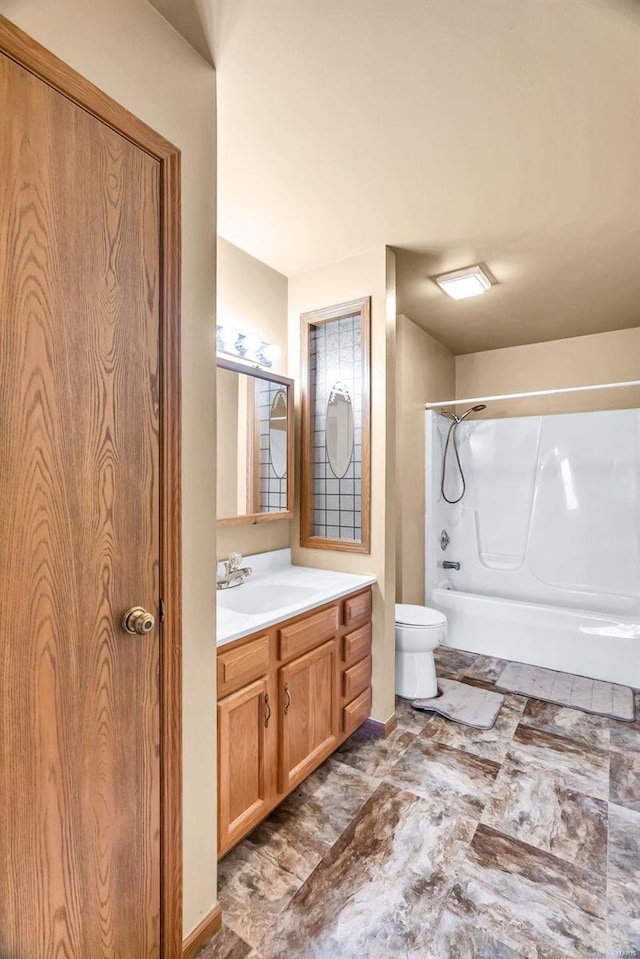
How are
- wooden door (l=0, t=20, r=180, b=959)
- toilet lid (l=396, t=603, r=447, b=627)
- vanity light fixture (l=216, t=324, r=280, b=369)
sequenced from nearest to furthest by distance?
wooden door (l=0, t=20, r=180, b=959), vanity light fixture (l=216, t=324, r=280, b=369), toilet lid (l=396, t=603, r=447, b=627)

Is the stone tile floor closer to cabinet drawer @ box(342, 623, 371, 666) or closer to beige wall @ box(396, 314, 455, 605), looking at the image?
cabinet drawer @ box(342, 623, 371, 666)

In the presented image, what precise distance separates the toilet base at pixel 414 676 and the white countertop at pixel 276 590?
74 cm

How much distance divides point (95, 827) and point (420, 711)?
1964 millimetres

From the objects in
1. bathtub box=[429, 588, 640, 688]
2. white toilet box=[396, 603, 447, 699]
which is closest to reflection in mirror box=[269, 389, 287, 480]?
white toilet box=[396, 603, 447, 699]

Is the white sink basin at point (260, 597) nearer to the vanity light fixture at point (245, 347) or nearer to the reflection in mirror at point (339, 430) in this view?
the reflection in mirror at point (339, 430)

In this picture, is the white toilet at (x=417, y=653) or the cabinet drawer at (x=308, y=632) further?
the white toilet at (x=417, y=653)

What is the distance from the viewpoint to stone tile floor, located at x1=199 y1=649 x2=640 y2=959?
1.29m

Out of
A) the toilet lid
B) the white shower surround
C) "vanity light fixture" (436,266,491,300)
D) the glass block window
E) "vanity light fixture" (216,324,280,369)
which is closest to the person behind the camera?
"vanity light fixture" (216,324,280,369)

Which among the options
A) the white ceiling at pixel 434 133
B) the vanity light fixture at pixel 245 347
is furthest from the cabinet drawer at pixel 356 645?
the white ceiling at pixel 434 133

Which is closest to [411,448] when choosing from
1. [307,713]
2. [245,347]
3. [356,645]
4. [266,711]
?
[245,347]

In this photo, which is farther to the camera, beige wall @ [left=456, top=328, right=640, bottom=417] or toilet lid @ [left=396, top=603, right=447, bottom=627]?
beige wall @ [left=456, top=328, right=640, bottom=417]

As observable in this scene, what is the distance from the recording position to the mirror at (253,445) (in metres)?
2.14

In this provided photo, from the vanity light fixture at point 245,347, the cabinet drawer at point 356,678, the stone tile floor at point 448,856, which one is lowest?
the stone tile floor at point 448,856

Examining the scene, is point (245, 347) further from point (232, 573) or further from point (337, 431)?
point (232, 573)
